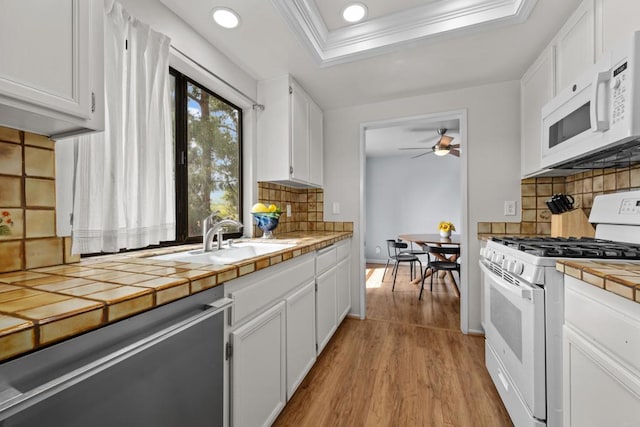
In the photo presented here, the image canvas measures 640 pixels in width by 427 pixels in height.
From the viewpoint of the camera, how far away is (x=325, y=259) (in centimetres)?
199

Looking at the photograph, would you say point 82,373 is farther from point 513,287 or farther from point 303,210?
point 303,210

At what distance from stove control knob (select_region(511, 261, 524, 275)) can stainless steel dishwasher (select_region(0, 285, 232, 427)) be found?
1.30 meters

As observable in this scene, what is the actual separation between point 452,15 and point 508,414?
233 cm

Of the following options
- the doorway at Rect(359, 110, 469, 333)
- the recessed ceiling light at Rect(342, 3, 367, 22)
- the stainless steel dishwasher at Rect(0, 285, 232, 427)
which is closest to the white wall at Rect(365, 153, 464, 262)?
the doorway at Rect(359, 110, 469, 333)

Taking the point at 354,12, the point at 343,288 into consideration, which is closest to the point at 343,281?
the point at 343,288

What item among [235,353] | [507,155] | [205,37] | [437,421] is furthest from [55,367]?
[507,155]

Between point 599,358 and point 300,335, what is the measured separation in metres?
1.27

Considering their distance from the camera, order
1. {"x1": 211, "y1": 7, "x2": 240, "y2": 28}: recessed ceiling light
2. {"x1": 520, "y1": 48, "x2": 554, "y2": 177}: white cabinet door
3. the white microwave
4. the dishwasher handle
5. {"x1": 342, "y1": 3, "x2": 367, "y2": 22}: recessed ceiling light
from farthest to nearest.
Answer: {"x1": 520, "y1": 48, "x2": 554, "y2": 177}: white cabinet door < {"x1": 342, "y1": 3, "x2": 367, "y2": 22}: recessed ceiling light < {"x1": 211, "y1": 7, "x2": 240, "y2": 28}: recessed ceiling light < the white microwave < the dishwasher handle

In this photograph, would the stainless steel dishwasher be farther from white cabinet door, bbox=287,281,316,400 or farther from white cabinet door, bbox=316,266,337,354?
white cabinet door, bbox=316,266,337,354

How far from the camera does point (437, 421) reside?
1390mm

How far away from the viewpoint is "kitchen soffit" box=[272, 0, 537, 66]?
155cm

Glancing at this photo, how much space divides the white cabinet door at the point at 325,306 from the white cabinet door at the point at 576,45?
188 cm

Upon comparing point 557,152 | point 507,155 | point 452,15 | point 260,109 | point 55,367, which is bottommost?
point 55,367

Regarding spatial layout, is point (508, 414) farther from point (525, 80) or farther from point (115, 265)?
point (525, 80)
